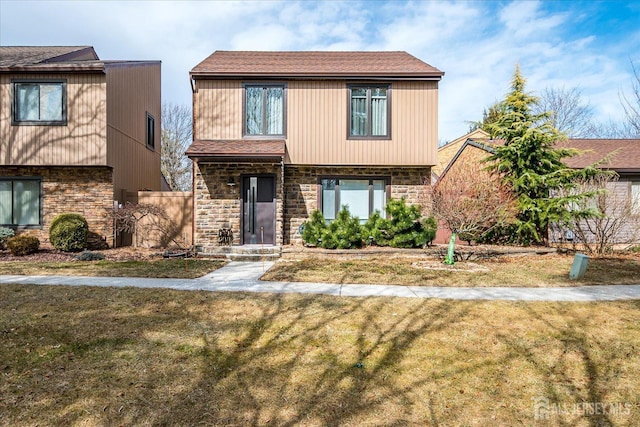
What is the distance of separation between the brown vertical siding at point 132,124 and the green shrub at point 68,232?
1568 millimetres

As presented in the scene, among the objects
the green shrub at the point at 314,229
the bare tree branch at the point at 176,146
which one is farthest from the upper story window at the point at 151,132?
the green shrub at the point at 314,229

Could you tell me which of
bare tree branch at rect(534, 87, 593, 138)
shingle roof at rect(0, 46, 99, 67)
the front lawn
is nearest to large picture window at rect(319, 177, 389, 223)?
the front lawn

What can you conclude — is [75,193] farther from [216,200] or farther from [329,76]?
[329,76]

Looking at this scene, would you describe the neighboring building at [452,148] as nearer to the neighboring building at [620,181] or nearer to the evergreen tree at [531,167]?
the neighboring building at [620,181]

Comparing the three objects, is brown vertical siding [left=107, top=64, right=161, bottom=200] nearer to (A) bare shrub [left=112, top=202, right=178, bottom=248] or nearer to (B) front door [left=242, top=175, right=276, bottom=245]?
(A) bare shrub [left=112, top=202, right=178, bottom=248]

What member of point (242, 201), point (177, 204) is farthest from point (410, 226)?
point (177, 204)

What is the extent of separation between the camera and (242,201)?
12.0 metres

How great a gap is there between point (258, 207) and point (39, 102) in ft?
26.4

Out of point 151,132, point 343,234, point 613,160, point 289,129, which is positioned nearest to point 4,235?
point 151,132

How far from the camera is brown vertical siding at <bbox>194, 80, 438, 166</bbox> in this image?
1195 centimetres

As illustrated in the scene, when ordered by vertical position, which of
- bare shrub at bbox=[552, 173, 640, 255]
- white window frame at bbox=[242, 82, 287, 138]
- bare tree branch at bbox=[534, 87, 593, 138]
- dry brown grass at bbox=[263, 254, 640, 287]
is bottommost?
dry brown grass at bbox=[263, 254, 640, 287]

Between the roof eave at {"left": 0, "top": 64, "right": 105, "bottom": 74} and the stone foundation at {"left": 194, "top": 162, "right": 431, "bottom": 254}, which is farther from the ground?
the roof eave at {"left": 0, "top": 64, "right": 105, "bottom": 74}

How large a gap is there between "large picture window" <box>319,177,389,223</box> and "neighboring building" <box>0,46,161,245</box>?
7.32 m

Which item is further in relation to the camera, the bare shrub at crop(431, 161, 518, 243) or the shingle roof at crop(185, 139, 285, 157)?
the shingle roof at crop(185, 139, 285, 157)
